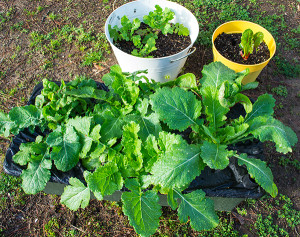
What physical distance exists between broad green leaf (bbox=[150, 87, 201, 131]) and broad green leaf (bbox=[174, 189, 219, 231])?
472 millimetres

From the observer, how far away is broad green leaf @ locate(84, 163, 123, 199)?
5.01ft

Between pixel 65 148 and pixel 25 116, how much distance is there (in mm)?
477

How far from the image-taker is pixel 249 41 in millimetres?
2420

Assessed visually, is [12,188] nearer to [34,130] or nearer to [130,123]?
[34,130]

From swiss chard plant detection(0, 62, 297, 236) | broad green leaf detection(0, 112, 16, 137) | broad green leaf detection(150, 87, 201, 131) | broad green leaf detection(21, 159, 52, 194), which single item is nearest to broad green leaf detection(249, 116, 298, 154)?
swiss chard plant detection(0, 62, 297, 236)

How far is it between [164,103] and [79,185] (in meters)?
0.84

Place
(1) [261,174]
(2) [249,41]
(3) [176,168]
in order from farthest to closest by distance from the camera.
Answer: (2) [249,41] < (1) [261,174] < (3) [176,168]

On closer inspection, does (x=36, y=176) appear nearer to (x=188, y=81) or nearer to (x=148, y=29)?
(x=188, y=81)

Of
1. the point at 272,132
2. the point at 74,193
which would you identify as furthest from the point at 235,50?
the point at 74,193

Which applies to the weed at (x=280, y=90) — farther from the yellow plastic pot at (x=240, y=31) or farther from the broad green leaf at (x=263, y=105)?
the broad green leaf at (x=263, y=105)

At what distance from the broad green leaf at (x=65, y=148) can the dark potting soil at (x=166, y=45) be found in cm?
117

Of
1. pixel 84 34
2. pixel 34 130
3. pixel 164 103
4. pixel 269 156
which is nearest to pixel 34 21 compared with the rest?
pixel 84 34

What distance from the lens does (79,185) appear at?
173 cm

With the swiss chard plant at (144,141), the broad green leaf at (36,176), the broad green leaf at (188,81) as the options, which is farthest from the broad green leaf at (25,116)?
the broad green leaf at (188,81)
